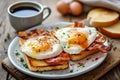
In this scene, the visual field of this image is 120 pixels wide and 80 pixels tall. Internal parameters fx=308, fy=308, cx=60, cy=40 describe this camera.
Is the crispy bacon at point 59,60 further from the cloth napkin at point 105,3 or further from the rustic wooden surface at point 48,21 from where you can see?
the cloth napkin at point 105,3

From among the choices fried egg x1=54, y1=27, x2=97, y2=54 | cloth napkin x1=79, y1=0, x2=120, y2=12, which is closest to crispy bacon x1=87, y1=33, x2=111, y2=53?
fried egg x1=54, y1=27, x2=97, y2=54

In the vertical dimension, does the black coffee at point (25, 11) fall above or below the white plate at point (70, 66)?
above

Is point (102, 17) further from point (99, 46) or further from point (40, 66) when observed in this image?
point (40, 66)

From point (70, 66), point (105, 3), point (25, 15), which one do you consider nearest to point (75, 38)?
point (70, 66)

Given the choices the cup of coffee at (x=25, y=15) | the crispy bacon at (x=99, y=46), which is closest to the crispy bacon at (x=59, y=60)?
the crispy bacon at (x=99, y=46)

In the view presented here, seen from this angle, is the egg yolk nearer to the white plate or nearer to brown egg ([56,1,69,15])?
the white plate

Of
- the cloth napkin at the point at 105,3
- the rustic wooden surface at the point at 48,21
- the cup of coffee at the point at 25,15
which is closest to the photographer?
the rustic wooden surface at the point at 48,21
